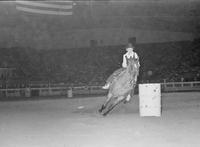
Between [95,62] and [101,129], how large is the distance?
19098 mm

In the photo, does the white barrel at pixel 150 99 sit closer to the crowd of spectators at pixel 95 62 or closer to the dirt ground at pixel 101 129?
the dirt ground at pixel 101 129

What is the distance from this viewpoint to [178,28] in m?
25.4

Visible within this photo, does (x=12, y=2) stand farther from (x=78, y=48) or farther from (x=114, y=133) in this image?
(x=114, y=133)

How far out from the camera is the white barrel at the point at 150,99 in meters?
10.5

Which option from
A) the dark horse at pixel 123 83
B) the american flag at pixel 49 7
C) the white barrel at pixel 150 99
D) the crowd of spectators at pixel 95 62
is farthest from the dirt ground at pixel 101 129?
the crowd of spectators at pixel 95 62

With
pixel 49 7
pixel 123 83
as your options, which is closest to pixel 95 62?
pixel 49 7

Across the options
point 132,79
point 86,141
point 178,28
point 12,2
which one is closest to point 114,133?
point 86,141

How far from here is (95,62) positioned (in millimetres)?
27812

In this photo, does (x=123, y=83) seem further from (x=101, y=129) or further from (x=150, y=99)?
(x=101, y=129)

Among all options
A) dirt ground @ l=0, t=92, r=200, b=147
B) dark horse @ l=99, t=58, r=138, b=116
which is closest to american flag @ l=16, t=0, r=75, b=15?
dirt ground @ l=0, t=92, r=200, b=147

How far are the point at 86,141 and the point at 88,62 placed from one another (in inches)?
813

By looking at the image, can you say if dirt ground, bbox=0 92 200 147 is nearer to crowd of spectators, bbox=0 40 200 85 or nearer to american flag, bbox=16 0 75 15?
american flag, bbox=16 0 75 15

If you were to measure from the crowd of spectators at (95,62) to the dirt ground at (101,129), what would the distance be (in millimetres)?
13025

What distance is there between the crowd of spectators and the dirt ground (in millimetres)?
13025
